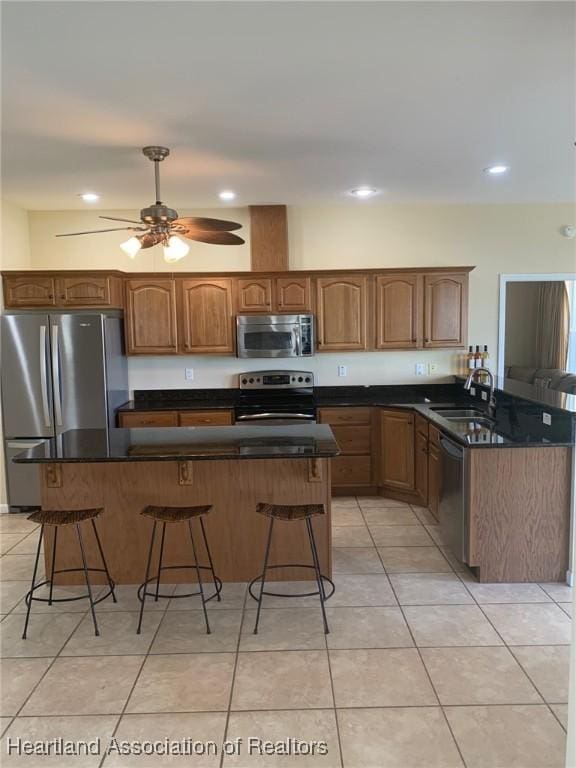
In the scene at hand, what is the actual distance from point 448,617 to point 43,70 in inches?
130

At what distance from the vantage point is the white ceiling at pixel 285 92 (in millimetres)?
1996

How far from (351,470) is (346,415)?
51cm

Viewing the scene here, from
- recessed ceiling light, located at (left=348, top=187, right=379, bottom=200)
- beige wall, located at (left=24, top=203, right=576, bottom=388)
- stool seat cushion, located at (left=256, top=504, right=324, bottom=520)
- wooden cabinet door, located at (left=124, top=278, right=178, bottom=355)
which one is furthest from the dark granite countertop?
beige wall, located at (left=24, top=203, right=576, bottom=388)

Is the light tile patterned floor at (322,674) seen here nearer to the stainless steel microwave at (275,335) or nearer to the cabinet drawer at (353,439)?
the cabinet drawer at (353,439)

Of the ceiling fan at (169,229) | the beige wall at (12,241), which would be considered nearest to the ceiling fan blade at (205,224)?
the ceiling fan at (169,229)

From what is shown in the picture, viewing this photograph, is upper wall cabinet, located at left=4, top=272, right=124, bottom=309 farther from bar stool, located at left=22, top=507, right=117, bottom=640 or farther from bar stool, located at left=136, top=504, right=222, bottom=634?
bar stool, located at left=136, top=504, right=222, bottom=634

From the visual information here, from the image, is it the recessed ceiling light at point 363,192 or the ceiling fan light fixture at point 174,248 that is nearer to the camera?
the ceiling fan light fixture at point 174,248

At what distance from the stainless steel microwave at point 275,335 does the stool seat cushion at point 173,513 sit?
2262 mm

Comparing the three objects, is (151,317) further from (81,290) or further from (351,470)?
(351,470)

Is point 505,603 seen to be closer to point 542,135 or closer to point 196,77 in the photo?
point 542,135

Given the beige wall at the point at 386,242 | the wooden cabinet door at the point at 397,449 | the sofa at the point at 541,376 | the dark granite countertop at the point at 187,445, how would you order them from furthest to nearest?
the sofa at the point at 541,376 → the beige wall at the point at 386,242 → the wooden cabinet door at the point at 397,449 → the dark granite countertop at the point at 187,445

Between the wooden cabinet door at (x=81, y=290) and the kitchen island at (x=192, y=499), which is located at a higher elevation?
the wooden cabinet door at (x=81, y=290)

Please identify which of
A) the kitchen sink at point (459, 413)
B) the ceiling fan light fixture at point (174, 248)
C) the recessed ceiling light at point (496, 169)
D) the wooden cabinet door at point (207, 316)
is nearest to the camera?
the ceiling fan light fixture at point (174, 248)

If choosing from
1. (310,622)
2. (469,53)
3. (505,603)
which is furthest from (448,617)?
(469,53)
